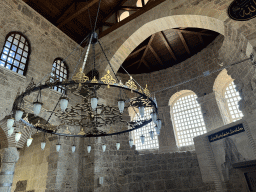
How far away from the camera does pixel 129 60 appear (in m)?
11.3

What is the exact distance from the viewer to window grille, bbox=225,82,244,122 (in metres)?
8.93

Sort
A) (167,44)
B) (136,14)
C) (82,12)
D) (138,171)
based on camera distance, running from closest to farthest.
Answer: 1. (136,14)
2. (138,171)
3. (82,12)
4. (167,44)

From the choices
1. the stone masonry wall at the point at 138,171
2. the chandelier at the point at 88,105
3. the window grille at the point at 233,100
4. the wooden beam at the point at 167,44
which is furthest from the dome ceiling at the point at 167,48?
the chandelier at the point at 88,105

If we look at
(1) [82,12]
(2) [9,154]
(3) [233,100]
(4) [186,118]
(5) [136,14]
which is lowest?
(2) [9,154]

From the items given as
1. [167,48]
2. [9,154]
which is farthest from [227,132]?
[9,154]

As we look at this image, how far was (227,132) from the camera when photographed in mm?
6441

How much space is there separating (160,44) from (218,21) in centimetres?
465

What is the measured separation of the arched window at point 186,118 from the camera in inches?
374

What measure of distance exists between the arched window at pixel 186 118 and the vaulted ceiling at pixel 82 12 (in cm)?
499

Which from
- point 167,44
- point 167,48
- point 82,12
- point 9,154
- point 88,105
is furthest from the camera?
point 167,48

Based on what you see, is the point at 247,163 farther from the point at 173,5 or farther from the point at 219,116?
the point at 173,5

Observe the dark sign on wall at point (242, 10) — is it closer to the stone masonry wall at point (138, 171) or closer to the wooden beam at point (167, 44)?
the wooden beam at point (167, 44)

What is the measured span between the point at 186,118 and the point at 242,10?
19.5ft

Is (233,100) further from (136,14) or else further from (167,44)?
(136,14)
